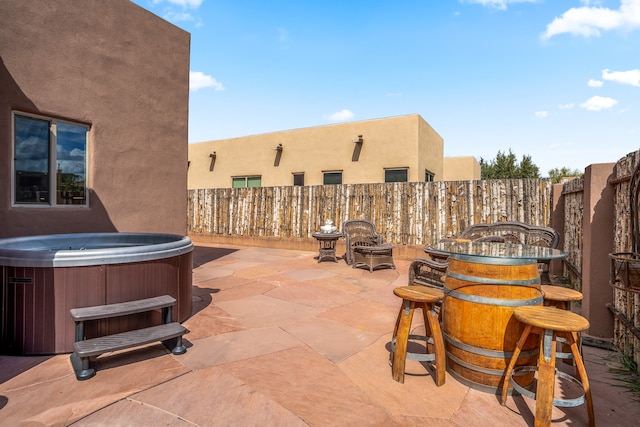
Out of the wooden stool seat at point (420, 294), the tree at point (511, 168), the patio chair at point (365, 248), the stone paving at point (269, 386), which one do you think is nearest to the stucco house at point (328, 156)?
the patio chair at point (365, 248)

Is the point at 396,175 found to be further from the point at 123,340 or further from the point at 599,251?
the point at 123,340

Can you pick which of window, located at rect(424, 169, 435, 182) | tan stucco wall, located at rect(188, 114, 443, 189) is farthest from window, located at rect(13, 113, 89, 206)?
window, located at rect(424, 169, 435, 182)

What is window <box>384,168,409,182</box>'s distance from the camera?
41.2 feet

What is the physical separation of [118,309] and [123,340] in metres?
0.32

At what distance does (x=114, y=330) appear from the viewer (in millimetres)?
3154

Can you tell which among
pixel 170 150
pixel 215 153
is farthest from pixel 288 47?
pixel 170 150

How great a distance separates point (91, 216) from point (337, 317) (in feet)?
14.7

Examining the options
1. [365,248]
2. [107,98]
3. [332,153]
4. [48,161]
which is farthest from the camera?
[332,153]

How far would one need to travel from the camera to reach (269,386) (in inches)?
98.6

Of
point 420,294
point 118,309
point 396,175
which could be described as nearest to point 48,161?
point 118,309

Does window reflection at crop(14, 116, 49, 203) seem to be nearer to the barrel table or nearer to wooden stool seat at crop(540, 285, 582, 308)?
the barrel table

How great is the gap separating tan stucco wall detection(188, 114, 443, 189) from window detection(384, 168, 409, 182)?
0.57ft

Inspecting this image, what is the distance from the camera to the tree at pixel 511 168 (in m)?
33.4

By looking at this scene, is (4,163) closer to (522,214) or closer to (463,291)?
(463,291)
